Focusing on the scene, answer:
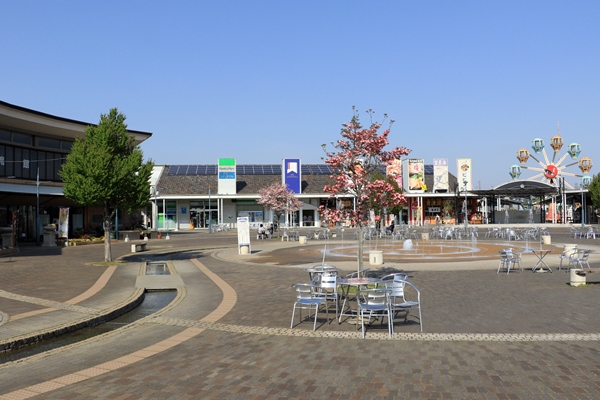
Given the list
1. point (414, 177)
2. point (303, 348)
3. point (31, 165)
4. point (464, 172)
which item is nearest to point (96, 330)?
point (303, 348)

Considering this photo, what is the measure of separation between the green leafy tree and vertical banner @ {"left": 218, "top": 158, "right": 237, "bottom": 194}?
145ft

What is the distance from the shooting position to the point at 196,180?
230ft

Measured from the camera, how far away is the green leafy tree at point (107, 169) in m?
20.0

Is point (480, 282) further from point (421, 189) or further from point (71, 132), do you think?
point (421, 189)

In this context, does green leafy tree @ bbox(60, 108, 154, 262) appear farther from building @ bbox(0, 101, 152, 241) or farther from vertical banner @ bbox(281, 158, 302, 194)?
vertical banner @ bbox(281, 158, 302, 194)

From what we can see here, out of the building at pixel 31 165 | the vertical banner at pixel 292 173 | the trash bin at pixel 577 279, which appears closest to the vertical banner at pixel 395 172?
the trash bin at pixel 577 279

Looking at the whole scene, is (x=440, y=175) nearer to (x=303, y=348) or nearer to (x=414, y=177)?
(x=414, y=177)

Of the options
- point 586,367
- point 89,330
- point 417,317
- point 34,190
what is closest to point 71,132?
point 34,190

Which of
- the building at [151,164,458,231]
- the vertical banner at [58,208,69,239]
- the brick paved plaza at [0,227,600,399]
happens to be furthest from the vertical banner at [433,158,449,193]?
the brick paved plaza at [0,227,600,399]

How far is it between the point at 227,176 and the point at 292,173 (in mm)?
8377

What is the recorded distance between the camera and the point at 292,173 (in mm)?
65375

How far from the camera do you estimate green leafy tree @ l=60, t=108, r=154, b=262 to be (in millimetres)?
20031

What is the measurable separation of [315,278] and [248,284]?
3715 millimetres

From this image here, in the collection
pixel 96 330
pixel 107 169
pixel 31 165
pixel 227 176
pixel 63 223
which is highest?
pixel 227 176
